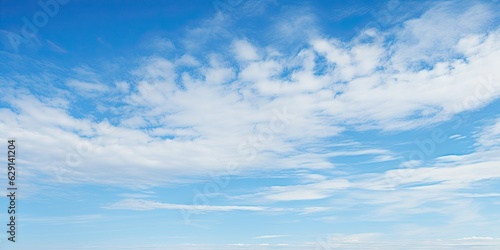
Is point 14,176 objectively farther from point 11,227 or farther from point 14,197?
point 11,227

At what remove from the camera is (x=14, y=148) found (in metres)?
47.0

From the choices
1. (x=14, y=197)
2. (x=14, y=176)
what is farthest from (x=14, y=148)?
(x=14, y=197)

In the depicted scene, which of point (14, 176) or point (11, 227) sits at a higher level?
point (14, 176)

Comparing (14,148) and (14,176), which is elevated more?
(14,148)

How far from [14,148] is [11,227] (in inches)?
547

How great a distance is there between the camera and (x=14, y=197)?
4684 centimetres

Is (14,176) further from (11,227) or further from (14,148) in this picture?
(11,227)

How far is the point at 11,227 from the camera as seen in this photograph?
48250 millimetres

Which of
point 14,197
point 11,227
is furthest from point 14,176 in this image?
point 11,227

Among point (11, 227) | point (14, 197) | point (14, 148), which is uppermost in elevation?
point (14, 148)

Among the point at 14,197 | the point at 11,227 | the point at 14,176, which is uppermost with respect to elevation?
the point at 14,176

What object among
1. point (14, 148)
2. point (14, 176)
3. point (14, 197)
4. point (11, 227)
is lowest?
point (11, 227)

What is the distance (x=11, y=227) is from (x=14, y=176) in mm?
9454

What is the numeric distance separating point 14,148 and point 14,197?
8.20 metres
